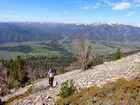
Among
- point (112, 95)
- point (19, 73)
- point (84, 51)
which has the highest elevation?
point (112, 95)

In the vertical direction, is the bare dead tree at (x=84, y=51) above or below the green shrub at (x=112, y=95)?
below

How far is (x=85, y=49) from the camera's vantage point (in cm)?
5344

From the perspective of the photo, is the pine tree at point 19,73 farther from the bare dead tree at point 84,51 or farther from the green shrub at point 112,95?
the green shrub at point 112,95

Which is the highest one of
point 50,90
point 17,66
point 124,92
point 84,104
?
point 124,92

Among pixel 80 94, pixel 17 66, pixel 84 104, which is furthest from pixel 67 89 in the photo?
pixel 17 66

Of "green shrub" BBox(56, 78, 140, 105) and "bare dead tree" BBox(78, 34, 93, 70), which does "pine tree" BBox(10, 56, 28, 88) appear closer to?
"bare dead tree" BBox(78, 34, 93, 70)

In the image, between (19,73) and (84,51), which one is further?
(19,73)

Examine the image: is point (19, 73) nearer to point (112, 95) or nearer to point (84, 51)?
point (84, 51)

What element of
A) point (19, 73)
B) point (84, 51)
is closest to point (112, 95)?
point (84, 51)

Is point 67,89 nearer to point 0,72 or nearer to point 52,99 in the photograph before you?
point 52,99

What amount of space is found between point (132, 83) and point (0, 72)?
51312 millimetres

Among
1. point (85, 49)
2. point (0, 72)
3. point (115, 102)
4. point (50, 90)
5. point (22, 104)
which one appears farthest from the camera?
→ point (0, 72)

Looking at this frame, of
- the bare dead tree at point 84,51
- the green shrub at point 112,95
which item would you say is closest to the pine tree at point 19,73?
the bare dead tree at point 84,51

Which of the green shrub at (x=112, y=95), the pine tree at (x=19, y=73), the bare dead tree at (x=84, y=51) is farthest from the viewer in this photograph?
the pine tree at (x=19, y=73)
